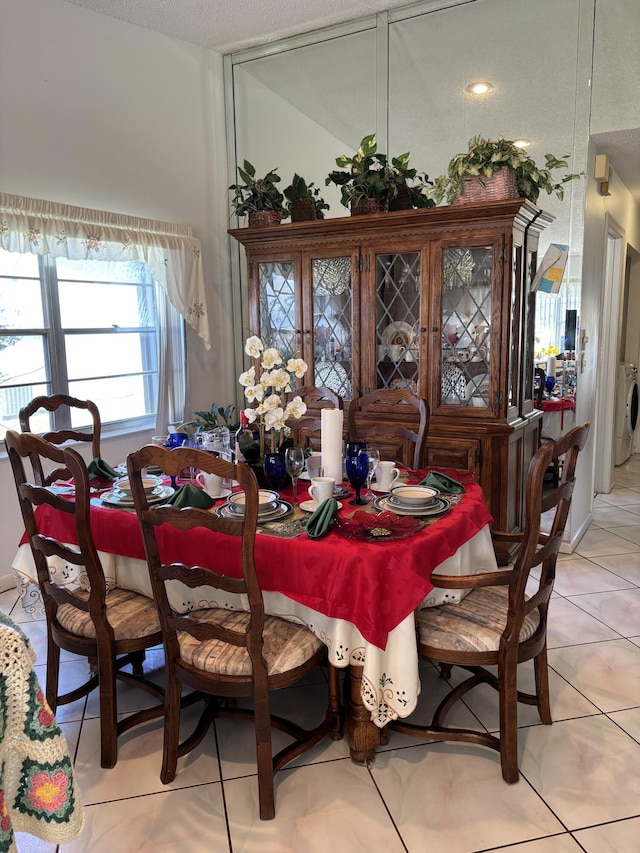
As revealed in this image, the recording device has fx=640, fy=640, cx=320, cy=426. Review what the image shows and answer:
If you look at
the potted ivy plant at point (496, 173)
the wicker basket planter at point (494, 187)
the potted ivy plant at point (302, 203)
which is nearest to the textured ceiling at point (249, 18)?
the potted ivy plant at point (496, 173)

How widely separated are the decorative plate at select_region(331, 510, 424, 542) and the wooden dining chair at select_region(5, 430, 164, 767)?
0.70 m

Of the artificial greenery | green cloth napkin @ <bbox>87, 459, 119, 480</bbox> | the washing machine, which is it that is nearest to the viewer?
green cloth napkin @ <bbox>87, 459, 119, 480</bbox>

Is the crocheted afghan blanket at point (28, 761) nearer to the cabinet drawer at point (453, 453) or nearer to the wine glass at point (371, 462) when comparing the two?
the wine glass at point (371, 462)

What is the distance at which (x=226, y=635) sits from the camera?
69.1 inches

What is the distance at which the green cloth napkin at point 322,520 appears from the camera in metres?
1.88

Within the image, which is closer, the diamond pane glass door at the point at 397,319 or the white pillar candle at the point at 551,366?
the diamond pane glass door at the point at 397,319

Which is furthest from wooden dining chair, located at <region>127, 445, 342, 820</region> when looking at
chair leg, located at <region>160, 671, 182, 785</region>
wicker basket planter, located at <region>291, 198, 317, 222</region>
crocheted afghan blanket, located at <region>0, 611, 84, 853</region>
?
wicker basket planter, located at <region>291, 198, 317, 222</region>

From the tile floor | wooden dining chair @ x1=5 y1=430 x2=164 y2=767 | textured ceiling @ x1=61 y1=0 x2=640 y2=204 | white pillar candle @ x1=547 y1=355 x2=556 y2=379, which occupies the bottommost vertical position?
the tile floor

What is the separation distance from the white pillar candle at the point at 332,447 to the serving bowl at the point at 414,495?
228mm

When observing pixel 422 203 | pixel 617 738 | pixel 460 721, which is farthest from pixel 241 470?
pixel 422 203

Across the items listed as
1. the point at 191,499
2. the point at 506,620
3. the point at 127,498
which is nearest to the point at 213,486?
the point at 191,499

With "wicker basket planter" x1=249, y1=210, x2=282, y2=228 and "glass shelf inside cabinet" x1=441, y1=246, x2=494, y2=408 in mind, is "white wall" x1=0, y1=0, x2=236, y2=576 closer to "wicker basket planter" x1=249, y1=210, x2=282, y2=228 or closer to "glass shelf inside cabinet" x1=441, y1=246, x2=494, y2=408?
"wicker basket planter" x1=249, y1=210, x2=282, y2=228

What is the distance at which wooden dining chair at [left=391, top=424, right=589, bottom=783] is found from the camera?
71.7 inches

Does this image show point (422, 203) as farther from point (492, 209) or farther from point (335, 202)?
point (335, 202)
